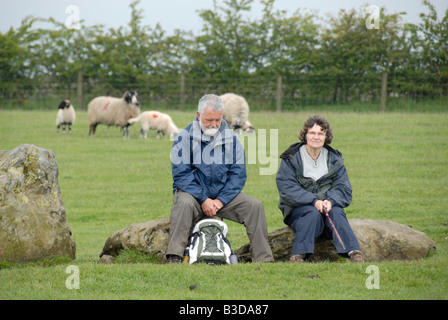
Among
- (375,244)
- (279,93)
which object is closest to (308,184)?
(375,244)

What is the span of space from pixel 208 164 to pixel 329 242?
1924mm

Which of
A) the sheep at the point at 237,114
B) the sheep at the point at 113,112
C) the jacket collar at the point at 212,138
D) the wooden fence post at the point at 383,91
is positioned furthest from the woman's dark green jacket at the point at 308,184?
the wooden fence post at the point at 383,91

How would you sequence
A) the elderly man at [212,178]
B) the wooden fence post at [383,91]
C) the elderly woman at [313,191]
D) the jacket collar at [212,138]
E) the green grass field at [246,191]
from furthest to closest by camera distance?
the wooden fence post at [383,91] < the jacket collar at [212,138] < the elderly man at [212,178] < the elderly woman at [313,191] < the green grass field at [246,191]

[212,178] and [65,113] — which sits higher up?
[65,113]

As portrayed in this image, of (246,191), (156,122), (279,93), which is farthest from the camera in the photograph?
(279,93)

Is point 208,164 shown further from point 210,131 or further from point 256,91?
point 256,91

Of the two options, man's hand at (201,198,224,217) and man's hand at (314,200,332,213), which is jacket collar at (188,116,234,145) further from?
man's hand at (314,200,332,213)

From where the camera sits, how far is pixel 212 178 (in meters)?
7.84

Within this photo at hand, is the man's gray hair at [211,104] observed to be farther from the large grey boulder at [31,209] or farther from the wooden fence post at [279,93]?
the wooden fence post at [279,93]

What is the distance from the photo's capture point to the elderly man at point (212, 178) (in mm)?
7680

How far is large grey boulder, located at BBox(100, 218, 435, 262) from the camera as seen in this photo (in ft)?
26.1

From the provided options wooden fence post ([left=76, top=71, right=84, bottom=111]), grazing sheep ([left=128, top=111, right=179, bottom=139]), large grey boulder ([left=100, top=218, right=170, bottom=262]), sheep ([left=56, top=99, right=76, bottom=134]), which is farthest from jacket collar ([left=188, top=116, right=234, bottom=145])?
wooden fence post ([left=76, top=71, right=84, bottom=111])

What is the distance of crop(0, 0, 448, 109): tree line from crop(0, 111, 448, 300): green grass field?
324 centimetres

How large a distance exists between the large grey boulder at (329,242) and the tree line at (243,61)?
2225cm
